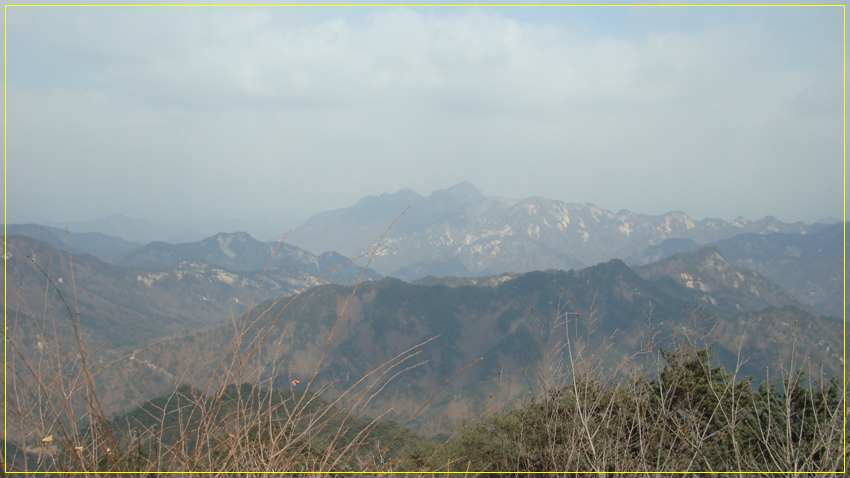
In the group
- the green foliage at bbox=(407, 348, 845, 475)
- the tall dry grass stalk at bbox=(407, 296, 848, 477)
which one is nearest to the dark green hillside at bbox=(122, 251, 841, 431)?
the green foliage at bbox=(407, 348, 845, 475)

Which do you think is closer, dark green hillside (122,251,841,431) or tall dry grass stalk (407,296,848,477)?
tall dry grass stalk (407,296,848,477)

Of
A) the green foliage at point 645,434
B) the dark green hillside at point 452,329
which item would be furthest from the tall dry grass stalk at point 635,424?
the dark green hillside at point 452,329

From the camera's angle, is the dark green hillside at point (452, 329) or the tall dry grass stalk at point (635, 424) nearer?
the tall dry grass stalk at point (635, 424)

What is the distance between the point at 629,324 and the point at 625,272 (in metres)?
32.0

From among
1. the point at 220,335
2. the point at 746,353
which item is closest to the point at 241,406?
the point at 746,353

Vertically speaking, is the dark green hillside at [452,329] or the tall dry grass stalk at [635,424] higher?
the tall dry grass stalk at [635,424]

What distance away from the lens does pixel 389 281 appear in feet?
598

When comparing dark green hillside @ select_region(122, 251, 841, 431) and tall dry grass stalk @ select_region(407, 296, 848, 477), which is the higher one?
tall dry grass stalk @ select_region(407, 296, 848, 477)

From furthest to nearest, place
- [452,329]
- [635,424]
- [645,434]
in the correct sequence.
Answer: [452,329]
[635,424]
[645,434]

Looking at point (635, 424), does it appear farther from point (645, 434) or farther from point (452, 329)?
point (452, 329)

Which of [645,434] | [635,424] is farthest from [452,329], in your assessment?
[645,434]

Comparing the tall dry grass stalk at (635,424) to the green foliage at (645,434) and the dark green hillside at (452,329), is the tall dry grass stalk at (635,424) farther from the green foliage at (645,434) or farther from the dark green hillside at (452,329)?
the dark green hillside at (452,329)

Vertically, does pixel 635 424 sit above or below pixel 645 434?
below

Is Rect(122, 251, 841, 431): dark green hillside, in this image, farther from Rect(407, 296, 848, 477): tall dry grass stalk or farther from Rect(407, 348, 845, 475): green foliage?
Rect(407, 296, 848, 477): tall dry grass stalk
